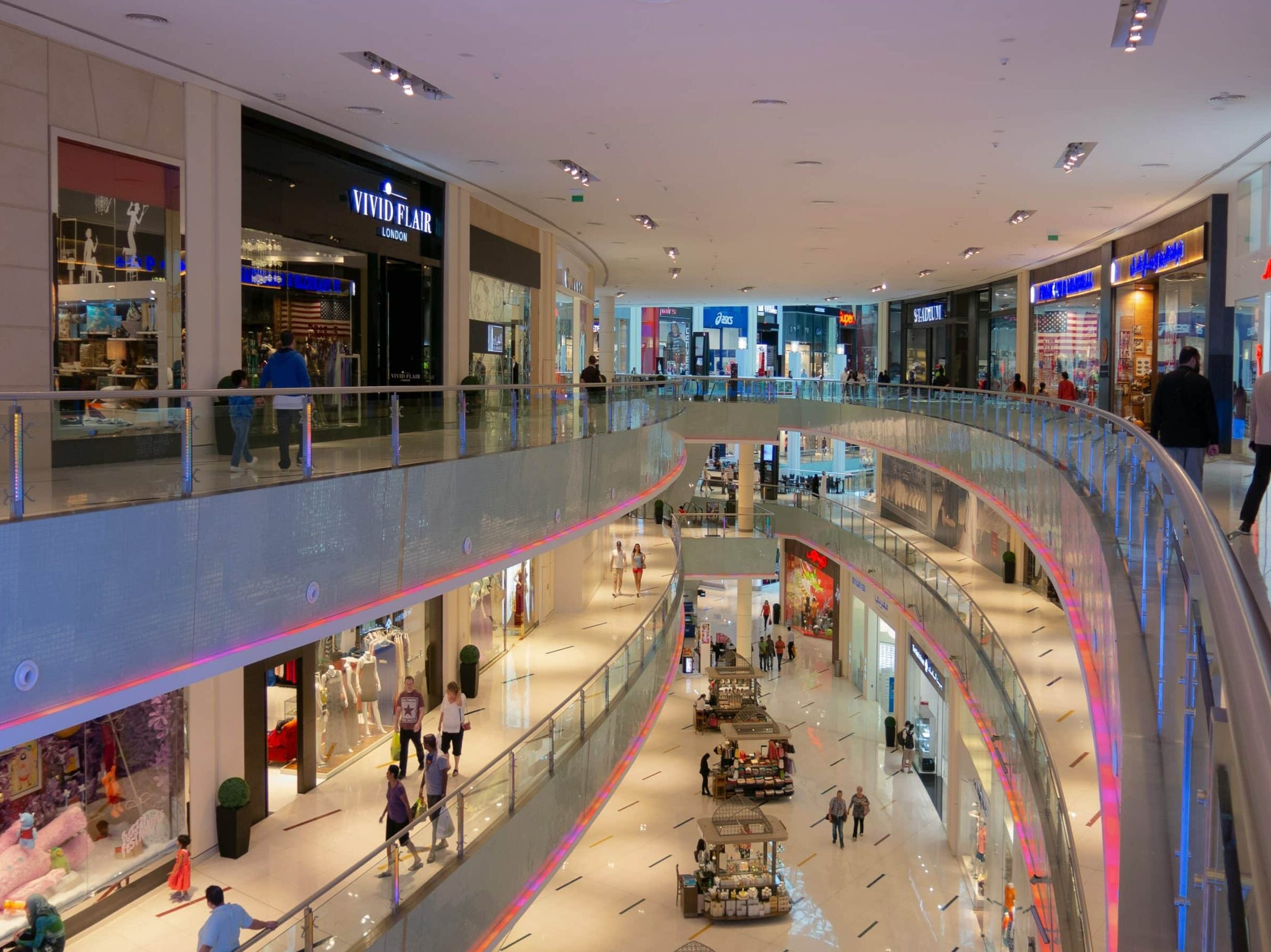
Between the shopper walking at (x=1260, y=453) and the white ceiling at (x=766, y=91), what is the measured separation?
299 centimetres

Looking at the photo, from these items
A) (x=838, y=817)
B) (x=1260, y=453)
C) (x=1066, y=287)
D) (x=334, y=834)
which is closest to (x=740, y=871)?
(x=838, y=817)

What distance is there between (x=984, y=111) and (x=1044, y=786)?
760 cm

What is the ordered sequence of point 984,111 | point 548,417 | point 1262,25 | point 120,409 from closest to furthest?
point 120,409 < point 1262,25 < point 984,111 < point 548,417

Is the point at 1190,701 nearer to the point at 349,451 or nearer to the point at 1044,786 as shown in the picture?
the point at 349,451

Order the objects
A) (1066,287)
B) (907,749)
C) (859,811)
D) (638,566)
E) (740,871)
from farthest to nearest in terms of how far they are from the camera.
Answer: (638,566) → (907,749) → (1066,287) → (859,811) → (740,871)

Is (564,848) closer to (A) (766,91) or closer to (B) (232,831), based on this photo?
(B) (232,831)

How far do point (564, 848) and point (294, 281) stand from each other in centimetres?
751

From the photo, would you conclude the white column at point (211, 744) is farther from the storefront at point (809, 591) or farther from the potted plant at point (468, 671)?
the storefront at point (809, 591)

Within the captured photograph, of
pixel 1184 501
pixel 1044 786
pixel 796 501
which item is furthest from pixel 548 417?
pixel 796 501

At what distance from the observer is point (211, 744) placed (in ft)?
38.1

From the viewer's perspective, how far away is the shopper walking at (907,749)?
26.0m

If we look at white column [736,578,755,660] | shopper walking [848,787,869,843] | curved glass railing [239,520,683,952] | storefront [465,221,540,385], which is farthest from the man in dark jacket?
white column [736,578,755,660]

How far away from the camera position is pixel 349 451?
8742mm

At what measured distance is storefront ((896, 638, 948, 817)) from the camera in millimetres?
24312
